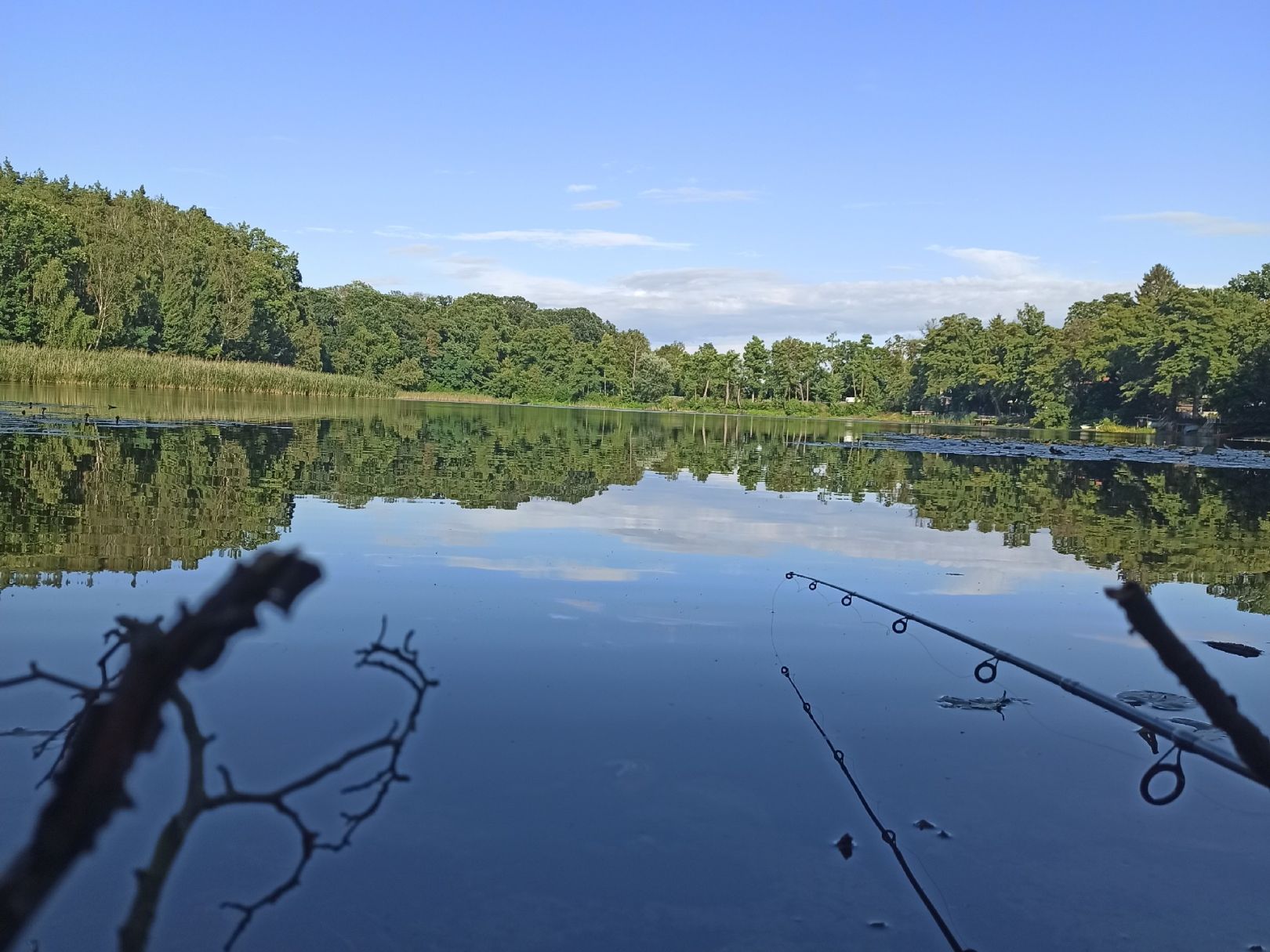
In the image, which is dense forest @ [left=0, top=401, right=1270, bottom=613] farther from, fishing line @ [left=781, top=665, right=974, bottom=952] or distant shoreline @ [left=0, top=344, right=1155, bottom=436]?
distant shoreline @ [left=0, top=344, right=1155, bottom=436]

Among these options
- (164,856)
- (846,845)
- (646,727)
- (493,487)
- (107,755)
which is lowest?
(846,845)

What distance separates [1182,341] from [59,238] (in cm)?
6922

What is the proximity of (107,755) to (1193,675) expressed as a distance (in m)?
1.72

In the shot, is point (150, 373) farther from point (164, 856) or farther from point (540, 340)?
point (164, 856)

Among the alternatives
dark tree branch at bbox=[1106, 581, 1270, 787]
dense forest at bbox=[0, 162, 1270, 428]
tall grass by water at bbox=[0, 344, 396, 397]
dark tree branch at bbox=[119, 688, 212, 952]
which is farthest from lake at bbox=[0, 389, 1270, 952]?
dense forest at bbox=[0, 162, 1270, 428]

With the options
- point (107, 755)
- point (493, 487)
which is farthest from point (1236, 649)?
point (493, 487)

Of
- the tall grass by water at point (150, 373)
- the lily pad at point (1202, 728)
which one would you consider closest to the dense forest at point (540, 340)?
the tall grass by water at point (150, 373)

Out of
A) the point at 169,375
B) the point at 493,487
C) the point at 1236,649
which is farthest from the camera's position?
the point at 169,375

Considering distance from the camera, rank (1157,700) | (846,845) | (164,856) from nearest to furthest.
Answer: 1. (164,856)
2. (846,845)
3. (1157,700)

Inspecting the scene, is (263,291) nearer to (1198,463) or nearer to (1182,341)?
(1182,341)

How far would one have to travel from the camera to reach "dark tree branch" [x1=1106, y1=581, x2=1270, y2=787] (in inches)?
70.6

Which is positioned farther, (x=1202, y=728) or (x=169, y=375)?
(x=169, y=375)

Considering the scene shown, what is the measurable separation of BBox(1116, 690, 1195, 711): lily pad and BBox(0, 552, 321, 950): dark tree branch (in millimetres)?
6936

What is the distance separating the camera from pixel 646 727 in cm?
618
